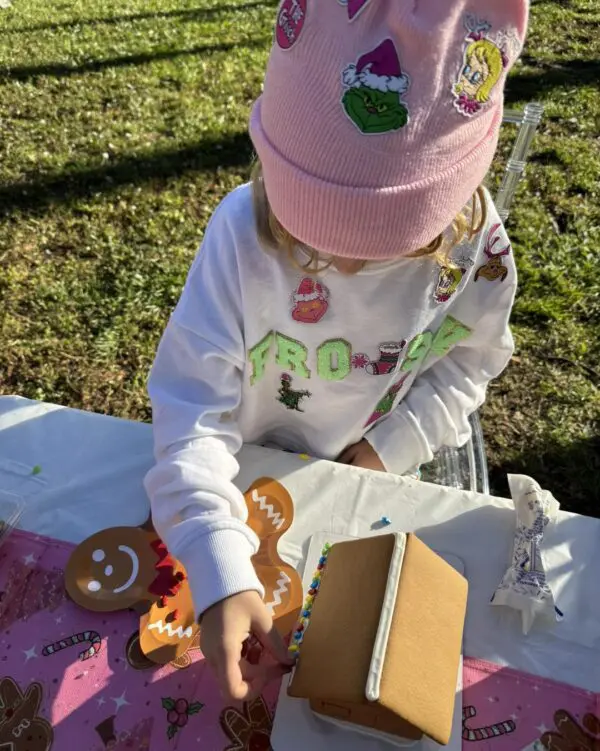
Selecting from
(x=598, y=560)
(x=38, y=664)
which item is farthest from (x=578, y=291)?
(x=38, y=664)

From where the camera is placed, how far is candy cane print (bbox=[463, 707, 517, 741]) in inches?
30.3

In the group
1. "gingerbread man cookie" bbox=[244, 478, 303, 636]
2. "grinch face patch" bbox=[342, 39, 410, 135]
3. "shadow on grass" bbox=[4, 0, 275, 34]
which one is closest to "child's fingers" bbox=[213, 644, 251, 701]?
"gingerbread man cookie" bbox=[244, 478, 303, 636]

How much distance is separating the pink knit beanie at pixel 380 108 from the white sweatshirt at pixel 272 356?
8.3 inches

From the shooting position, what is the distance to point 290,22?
65 centimetres

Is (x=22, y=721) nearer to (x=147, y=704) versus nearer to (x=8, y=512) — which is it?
(x=147, y=704)

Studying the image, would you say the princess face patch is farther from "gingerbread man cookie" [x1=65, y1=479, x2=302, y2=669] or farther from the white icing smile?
the white icing smile

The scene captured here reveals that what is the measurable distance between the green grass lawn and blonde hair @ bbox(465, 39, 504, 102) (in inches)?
54.7

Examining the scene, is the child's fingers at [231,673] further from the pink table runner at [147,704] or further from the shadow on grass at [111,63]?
the shadow on grass at [111,63]

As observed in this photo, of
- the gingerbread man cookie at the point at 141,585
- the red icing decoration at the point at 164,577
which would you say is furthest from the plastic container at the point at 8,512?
the red icing decoration at the point at 164,577

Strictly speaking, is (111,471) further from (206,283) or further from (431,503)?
(431,503)

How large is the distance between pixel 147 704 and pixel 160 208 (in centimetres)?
228

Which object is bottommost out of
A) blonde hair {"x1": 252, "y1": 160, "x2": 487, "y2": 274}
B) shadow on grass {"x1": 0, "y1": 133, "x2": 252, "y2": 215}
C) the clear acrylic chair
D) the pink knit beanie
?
shadow on grass {"x1": 0, "y1": 133, "x2": 252, "y2": 215}

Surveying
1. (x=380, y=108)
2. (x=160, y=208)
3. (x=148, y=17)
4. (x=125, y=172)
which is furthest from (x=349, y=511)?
(x=148, y=17)

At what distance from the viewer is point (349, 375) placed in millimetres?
1027
